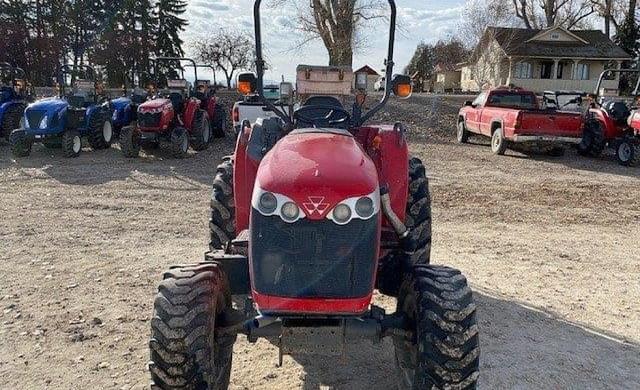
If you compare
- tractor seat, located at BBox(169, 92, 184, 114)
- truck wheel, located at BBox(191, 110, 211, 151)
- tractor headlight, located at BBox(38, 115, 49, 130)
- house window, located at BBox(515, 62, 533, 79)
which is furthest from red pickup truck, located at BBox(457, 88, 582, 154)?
house window, located at BBox(515, 62, 533, 79)

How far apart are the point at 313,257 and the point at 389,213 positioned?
26.0 inches

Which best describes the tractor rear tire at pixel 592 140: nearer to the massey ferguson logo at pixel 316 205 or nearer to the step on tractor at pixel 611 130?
the step on tractor at pixel 611 130

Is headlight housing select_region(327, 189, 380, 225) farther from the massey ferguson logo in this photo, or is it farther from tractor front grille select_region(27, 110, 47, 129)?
tractor front grille select_region(27, 110, 47, 129)

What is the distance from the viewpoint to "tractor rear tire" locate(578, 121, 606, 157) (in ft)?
43.2

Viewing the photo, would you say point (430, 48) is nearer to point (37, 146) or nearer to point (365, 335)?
point (37, 146)

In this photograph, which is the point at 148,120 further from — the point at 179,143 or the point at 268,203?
the point at 268,203

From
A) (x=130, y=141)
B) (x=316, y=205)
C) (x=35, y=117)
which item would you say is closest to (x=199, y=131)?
(x=130, y=141)

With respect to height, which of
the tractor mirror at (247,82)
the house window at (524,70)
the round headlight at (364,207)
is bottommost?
the round headlight at (364,207)

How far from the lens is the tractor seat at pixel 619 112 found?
42.4 feet

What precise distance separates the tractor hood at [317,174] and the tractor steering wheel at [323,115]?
620mm

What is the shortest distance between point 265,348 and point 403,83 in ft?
6.48

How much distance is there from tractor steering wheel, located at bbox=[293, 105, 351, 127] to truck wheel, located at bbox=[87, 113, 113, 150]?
32.6 feet

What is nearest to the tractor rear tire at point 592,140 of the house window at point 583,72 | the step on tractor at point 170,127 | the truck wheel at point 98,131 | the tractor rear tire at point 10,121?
the step on tractor at point 170,127

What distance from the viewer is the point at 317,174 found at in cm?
262
